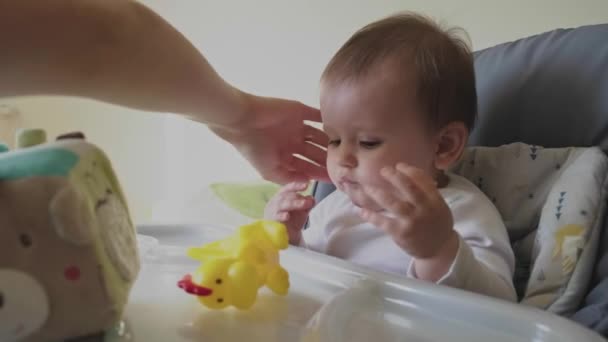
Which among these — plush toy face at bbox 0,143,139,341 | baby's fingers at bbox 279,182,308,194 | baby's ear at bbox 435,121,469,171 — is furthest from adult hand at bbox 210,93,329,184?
plush toy face at bbox 0,143,139,341

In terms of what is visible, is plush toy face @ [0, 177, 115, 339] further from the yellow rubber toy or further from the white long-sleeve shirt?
the white long-sleeve shirt

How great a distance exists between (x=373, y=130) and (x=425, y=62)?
4.6 inches

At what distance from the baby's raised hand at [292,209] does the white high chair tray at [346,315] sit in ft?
0.64

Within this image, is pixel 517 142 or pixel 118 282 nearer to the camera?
pixel 118 282

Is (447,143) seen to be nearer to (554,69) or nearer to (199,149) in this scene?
(554,69)

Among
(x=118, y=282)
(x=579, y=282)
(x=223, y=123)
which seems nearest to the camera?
(x=118, y=282)

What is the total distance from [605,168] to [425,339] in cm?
39

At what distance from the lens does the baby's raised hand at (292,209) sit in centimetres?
83

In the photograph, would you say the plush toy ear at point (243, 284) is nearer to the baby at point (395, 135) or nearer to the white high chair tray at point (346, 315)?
the white high chair tray at point (346, 315)

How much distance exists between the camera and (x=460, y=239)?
0.63m

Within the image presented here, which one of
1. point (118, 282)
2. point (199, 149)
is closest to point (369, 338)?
point (118, 282)

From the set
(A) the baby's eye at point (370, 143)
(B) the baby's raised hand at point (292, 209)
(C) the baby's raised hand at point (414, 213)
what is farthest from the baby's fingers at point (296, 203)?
(C) the baby's raised hand at point (414, 213)

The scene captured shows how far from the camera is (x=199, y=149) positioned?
2074 millimetres

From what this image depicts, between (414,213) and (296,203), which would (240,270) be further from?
(296,203)
